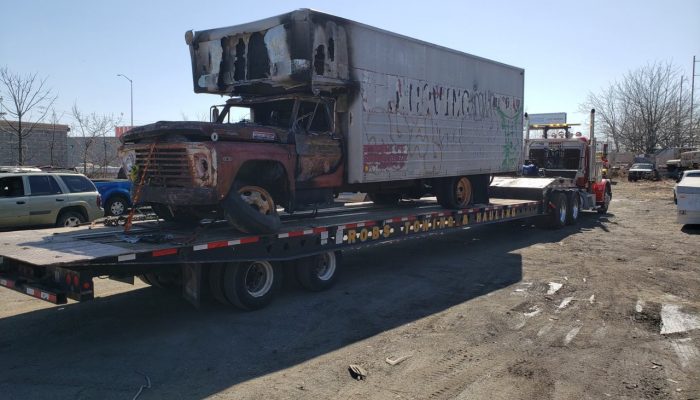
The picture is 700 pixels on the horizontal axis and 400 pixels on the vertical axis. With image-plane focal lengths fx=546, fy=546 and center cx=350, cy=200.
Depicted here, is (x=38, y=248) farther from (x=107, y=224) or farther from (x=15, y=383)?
(x=107, y=224)

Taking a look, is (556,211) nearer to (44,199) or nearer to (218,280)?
(218,280)

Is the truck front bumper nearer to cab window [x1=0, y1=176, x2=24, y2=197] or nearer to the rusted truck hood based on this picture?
the rusted truck hood

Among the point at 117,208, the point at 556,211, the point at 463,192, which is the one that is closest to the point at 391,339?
Result: the point at 463,192

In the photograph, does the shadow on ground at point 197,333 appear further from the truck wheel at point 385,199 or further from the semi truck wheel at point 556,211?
the semi truck wheel at point 556,211

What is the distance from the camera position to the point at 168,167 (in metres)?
6.68

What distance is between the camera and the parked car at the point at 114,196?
623 inches

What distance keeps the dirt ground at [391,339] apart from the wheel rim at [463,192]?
2.28 meters

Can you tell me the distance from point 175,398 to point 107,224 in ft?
13.9

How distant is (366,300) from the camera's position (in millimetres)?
7402

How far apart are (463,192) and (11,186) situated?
32.0 feet

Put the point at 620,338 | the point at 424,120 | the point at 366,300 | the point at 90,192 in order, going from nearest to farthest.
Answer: the point at 620,338, the point at 366,300, the point at 424,120, the point at 90,192

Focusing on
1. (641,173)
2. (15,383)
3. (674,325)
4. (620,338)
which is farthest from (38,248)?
(641,173)

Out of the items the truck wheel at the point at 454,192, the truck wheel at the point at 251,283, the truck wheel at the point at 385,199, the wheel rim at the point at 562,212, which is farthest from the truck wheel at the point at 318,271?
the wheel rim at the point at 562,212

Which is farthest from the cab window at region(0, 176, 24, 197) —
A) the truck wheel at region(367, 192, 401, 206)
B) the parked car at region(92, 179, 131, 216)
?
the truck wheel at region(367, 192, 401, 206)
